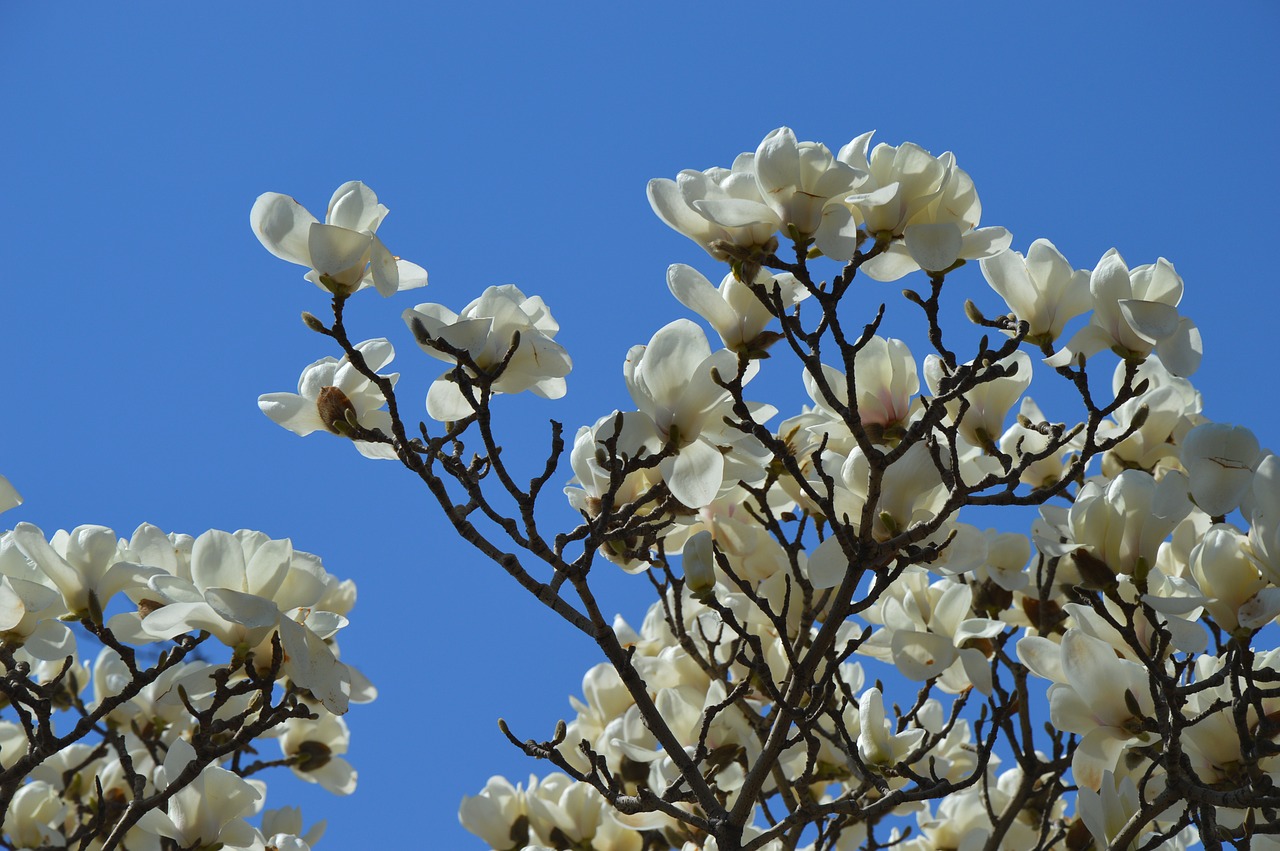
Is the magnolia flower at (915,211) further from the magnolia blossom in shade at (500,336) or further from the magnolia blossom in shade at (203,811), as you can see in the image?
the magnolia blossom in shade at (203,811)

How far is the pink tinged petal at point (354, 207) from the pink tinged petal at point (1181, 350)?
1094 mm

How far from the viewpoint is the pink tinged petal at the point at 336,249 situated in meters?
1.54

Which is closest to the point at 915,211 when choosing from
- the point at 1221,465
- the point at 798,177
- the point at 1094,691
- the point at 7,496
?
the point at 798,177

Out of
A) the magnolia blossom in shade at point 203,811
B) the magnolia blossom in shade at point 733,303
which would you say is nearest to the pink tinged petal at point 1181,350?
the magnolia blossom in shade at point 733,303

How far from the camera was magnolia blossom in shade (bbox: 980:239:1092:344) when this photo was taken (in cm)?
172

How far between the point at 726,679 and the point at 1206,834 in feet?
2.47

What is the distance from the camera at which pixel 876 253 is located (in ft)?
5.15

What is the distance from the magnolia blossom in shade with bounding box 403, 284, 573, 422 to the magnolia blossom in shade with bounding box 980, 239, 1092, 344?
0.65m

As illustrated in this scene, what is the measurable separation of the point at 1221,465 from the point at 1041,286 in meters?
0.35

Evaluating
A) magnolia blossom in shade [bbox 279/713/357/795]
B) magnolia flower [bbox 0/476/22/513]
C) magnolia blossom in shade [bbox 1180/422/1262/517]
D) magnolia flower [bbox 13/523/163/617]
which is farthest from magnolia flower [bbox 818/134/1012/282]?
magnolia blossom in shade [bbox 279/713/357/795]

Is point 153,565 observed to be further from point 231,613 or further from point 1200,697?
point 1200,697

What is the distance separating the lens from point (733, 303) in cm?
164

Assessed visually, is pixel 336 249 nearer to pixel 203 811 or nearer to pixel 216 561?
pixel 216 561

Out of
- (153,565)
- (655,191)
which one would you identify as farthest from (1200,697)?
(153,565)
